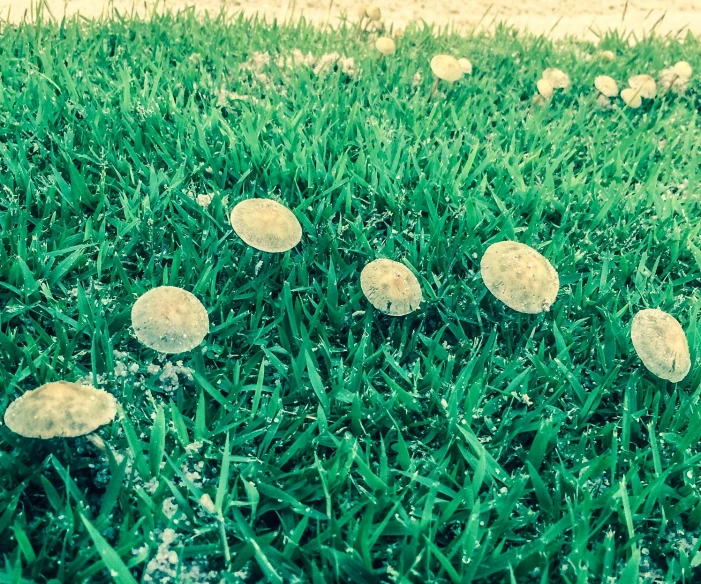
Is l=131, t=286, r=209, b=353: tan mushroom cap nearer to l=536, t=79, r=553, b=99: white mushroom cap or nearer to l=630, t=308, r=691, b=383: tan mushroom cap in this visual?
l=630, t=308, r=691, b=383: tan mushroom cap

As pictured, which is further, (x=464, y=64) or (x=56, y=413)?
(x=464, y=64)

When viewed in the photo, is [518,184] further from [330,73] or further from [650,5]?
→ [650,5]

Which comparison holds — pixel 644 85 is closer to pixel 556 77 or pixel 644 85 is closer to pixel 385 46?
pixel 556 77

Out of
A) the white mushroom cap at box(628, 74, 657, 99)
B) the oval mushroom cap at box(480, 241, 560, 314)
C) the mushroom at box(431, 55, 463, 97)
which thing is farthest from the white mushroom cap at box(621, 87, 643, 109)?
the oval mushroom cap at box(480, 241, 560, 314)

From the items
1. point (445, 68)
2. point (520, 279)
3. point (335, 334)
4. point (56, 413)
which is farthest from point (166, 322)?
point (445, 68)

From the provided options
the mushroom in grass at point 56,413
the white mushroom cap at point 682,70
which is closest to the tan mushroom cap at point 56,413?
the mushroom in grass at point 56,413

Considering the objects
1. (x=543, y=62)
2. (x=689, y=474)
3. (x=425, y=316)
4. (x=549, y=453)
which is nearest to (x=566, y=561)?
(x=549, y=453)
